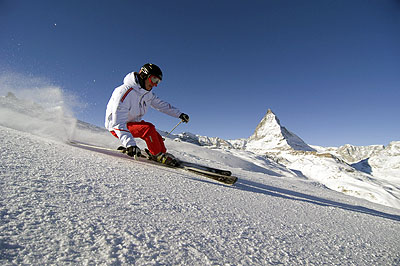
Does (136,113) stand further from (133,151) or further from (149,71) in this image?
(133,151)

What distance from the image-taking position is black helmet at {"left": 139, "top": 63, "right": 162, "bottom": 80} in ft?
10.9

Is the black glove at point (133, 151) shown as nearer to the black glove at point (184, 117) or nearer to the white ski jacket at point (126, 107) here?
the white ski jacket at point (126, 107)

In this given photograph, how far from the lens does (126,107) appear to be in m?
3.12

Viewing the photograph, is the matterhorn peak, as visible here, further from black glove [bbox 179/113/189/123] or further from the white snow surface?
the white snow surface

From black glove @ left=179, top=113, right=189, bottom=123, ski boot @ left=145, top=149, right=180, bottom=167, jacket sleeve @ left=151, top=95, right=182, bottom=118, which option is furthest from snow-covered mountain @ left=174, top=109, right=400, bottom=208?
ski boot @ left=145, top=149, right=180, bottom=167

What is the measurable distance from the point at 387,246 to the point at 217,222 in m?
1.55

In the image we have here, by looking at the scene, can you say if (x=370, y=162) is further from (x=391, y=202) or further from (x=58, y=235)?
(x=58, y=235)

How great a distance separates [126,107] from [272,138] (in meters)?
122

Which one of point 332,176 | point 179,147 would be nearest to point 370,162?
point 332,176

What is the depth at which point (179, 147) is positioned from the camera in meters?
8.55

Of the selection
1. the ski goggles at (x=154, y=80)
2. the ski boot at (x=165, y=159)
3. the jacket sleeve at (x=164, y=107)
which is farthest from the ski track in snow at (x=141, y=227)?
the jacket sleeve at (x=164, y=107)

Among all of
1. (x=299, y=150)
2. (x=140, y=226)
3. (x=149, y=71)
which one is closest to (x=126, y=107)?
(x=149, y=71)

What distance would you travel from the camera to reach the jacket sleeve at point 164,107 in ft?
12.6

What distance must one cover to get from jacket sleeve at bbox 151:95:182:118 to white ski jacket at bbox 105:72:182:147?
0.22 meters
